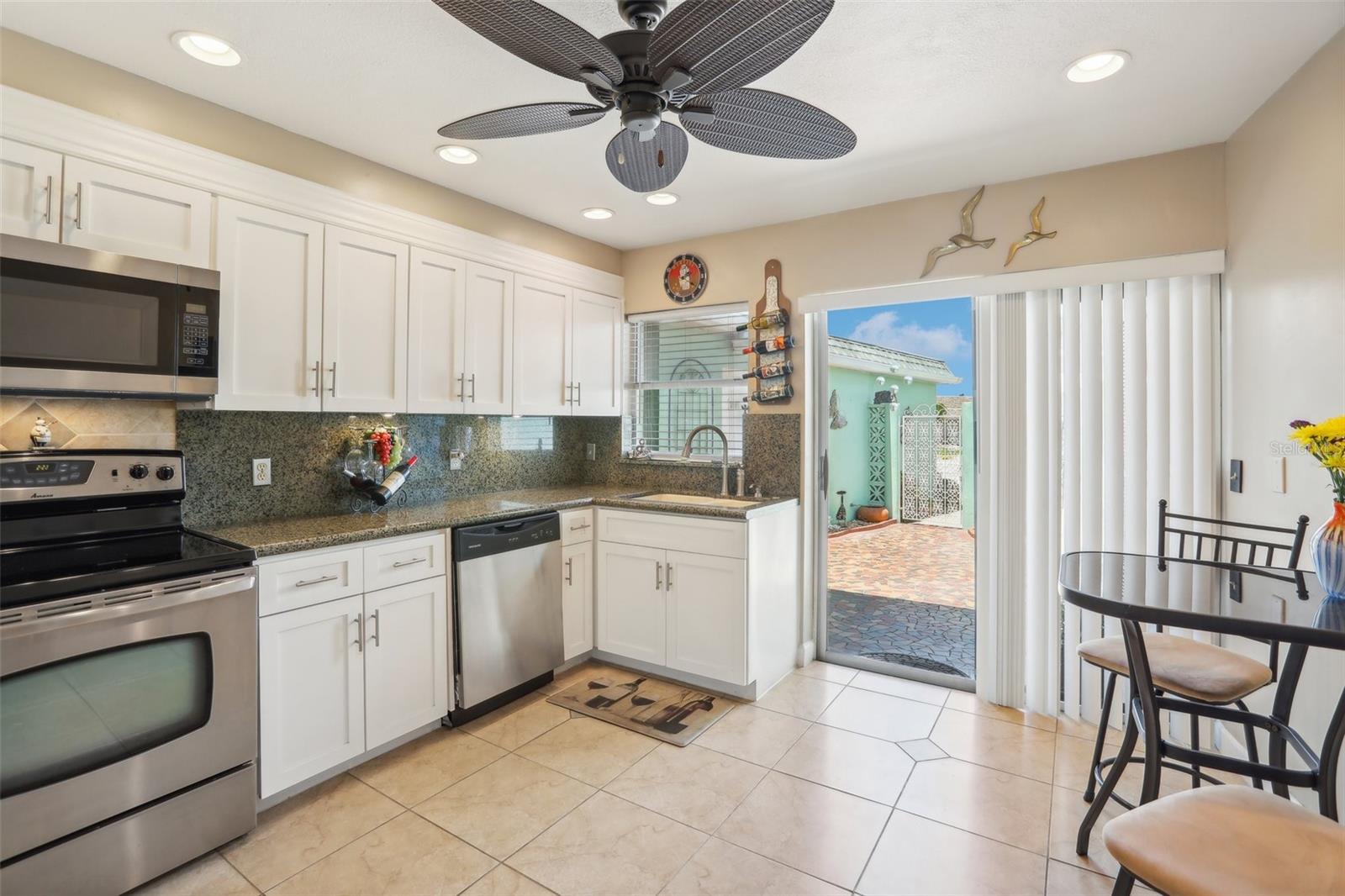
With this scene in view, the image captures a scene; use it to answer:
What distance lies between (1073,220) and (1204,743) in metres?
2.29

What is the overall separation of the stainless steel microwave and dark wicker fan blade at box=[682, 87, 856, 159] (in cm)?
176

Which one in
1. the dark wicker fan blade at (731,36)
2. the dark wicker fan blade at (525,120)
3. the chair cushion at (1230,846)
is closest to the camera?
the chair cushion at (1230,846)

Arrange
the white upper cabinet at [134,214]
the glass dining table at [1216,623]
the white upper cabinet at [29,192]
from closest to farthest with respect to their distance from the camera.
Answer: the glass dining table at [1216,623] → the white upper cabinet at [29,192] → the white upper cabinet at [134,214]

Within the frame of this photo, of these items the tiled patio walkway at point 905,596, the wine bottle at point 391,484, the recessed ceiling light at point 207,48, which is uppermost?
the recessed ceiling light at point 207,48

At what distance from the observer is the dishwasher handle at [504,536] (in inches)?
108

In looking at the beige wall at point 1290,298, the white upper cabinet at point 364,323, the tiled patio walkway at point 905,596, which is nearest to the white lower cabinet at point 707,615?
the tiled patio walkway at point 905,596

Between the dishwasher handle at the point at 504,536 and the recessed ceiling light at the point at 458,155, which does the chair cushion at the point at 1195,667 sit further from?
the recessed ceiling light at the point at 458,155

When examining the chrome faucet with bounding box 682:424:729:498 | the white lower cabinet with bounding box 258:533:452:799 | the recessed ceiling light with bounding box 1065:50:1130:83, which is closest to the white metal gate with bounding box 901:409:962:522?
the chrome faucet with bounding box 682:424:729:498

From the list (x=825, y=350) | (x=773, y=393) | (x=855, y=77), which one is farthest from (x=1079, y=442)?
(x=855, y=77)

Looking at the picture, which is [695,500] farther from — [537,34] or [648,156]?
[537,34]

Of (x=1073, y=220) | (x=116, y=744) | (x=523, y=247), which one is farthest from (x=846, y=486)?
(x=116, y=744)

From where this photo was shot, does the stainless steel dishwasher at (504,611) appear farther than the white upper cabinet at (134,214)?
Yes

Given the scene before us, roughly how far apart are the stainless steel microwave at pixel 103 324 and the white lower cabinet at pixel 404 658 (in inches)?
40.2

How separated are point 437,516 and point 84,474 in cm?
117
